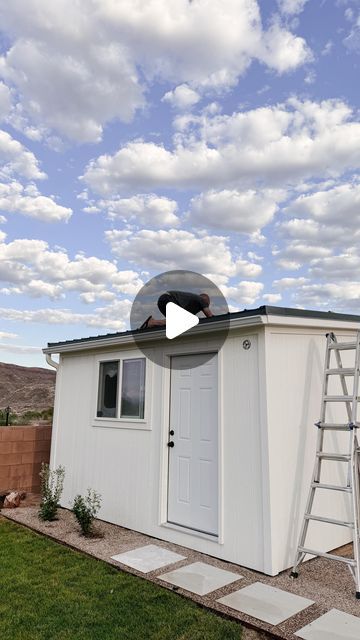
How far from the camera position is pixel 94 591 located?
329 cm

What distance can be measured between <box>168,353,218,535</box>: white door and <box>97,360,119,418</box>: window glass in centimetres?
112

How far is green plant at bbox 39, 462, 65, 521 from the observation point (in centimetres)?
543

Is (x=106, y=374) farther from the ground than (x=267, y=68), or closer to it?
closer to it

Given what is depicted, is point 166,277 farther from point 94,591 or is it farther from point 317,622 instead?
point 317,622

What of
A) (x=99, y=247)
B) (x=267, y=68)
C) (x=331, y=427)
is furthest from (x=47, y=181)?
(x=331, y=427)

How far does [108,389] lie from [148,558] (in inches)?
94.2

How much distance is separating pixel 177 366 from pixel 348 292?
9.53 metres

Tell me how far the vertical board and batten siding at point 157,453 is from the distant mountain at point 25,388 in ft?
30.0

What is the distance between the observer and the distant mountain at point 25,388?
16.8 meters

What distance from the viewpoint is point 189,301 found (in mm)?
4863

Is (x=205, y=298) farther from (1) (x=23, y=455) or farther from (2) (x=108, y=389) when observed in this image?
(1) (x=23, y=455)

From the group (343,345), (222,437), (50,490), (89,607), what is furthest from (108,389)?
(343,345)
